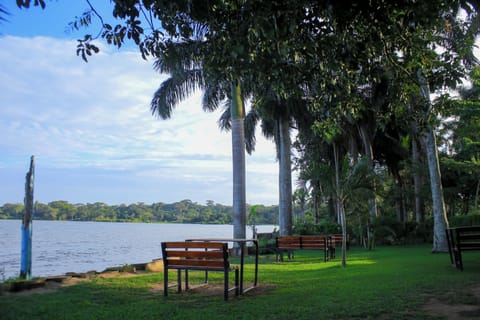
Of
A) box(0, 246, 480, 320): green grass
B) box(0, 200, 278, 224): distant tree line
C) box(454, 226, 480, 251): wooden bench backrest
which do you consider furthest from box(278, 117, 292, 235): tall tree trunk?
box(0, 200, 278, 224): distant tree line

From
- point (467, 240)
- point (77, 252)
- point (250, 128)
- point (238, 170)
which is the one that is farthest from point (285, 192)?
point (77, 252)

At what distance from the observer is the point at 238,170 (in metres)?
18.5

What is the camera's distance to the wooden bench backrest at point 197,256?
700 cm

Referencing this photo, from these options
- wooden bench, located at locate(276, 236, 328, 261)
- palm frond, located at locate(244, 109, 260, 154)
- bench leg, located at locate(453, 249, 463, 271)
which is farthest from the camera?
palm frond, located at locate(244, 109, 260, 154)

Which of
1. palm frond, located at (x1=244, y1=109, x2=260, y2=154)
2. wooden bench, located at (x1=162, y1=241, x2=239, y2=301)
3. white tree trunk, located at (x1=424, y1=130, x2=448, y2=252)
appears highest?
palm frond, located at (x1=244, y1=109, x2=260, y2=154)

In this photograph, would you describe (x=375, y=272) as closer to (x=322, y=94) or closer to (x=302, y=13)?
(x=322, y=94)

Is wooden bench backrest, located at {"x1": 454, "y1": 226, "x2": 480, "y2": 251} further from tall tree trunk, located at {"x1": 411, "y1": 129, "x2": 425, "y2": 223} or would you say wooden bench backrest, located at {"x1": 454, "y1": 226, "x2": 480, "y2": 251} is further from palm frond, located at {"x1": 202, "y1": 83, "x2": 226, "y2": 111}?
tall tree trunk, located at {"x1": 411, "y1": 129, "x2": 425, "y2": 223}

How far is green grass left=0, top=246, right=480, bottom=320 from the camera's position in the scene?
5562 mm

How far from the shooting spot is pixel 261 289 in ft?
25.8

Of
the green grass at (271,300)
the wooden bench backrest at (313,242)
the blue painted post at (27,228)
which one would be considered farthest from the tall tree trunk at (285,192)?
the blue painted post at (27,228)

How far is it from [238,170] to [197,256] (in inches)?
443

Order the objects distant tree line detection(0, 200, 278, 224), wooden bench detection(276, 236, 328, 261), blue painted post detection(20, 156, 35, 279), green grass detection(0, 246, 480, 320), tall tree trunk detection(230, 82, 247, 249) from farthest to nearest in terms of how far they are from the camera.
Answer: distant tree line detection(0, 200, 278, 224) < tall tree trunk detection(230, 82, 247, 249) < wooden bench detection(276, 236, 328, 261) < blue painted post detection(20, 156, 35, 279) < green grass detection(0, 246, 480, 320)

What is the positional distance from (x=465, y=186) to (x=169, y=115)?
21024mm

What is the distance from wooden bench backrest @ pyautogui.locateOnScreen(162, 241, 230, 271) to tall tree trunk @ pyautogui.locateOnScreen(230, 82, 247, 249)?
10.6 m
